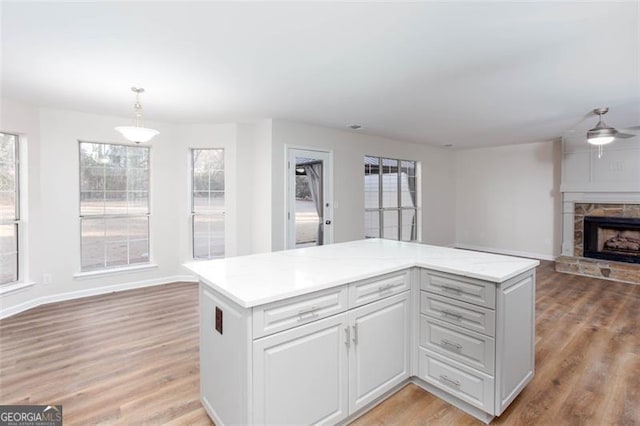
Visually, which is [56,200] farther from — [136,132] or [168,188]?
[136,132]

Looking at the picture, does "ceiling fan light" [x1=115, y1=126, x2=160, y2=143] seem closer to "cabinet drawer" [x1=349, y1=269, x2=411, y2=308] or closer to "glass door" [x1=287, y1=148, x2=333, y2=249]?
"glass door" [x1=287, y1=148, x2=333, y2=249]

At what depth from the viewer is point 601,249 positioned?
18.3 feet

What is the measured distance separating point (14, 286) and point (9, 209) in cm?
90

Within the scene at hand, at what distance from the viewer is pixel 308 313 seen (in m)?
1.69

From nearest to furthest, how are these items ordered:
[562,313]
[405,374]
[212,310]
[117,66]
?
[212,310] < [405,374] < [117,66] < [562,313]

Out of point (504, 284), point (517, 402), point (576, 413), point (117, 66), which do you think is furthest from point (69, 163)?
point (576, 413)

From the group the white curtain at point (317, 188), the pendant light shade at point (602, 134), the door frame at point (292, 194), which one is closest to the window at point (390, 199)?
the door frame at point (292, 194)

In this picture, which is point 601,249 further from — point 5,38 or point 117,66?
point 5,38

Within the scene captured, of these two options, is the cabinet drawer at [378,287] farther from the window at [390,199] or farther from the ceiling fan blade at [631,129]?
the ceiling fan blade at [631,129]

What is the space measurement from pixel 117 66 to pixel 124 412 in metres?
2.64

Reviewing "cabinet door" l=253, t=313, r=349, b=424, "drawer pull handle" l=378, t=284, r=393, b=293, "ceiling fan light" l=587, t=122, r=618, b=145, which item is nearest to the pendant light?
"cabinet door" l=253, t=313, r=349, b=424

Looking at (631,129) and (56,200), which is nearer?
(56,200)

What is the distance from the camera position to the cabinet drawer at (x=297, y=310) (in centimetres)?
153

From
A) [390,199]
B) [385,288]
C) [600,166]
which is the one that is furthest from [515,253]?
[385,288]
